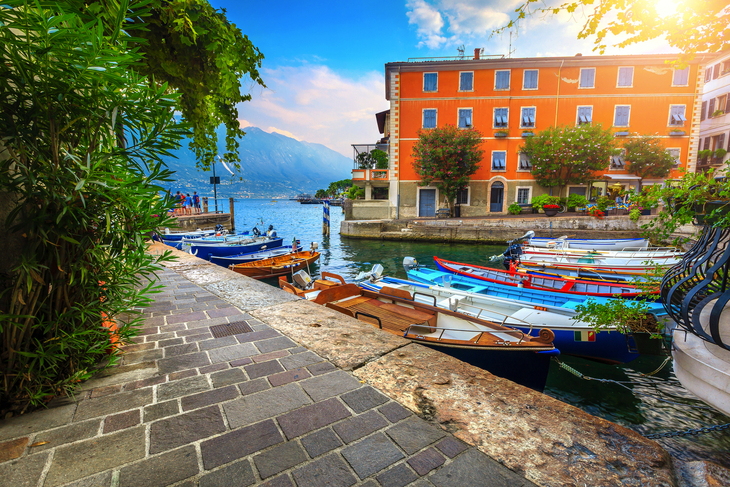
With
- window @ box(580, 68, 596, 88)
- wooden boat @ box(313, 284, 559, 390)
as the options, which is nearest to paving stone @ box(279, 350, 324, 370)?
wooden boat @ box(313, 284, 559, 390)

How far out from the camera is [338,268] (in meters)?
15.4

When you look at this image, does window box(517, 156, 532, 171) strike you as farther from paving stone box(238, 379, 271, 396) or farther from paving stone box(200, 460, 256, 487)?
paving stone box(200, 460, 256, 487)

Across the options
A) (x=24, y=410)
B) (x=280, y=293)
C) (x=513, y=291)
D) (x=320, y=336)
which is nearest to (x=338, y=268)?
(x=513, y=291)

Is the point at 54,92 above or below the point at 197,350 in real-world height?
above

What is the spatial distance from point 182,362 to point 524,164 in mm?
28050

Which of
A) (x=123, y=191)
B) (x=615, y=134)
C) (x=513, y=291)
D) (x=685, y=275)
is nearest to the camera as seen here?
(x=123, y=191)

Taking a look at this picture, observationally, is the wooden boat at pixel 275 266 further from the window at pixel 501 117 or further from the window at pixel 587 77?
the window at pixel 587 77

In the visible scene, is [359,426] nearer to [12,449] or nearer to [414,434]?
[414,434]

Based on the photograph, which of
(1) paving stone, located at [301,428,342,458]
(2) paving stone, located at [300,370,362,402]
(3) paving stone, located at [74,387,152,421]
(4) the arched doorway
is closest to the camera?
(1) paving stone, located at [301,428,342,458]

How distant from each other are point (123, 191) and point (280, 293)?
2.88 m

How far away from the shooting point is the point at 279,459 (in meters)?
1.51

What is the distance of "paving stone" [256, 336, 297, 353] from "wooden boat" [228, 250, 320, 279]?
9.73 m

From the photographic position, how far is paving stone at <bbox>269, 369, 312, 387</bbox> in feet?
7.04

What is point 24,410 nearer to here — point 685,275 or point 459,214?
point 685,275
